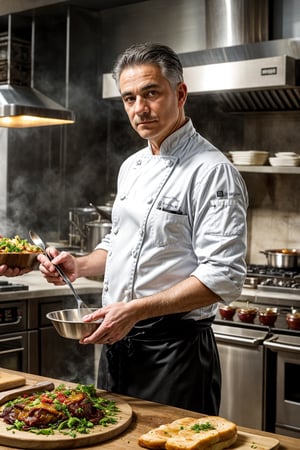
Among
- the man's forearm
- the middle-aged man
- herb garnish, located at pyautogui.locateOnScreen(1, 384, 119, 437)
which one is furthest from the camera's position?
the man's forearm

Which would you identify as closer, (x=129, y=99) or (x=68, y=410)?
(x=68, y=410)

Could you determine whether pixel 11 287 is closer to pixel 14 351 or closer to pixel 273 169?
pixel 14 351

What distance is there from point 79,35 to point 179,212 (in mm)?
3431

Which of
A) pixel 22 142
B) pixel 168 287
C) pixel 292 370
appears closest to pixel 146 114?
pixel 168 287

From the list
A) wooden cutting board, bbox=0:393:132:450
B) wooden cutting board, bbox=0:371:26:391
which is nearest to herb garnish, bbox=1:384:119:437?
wooden cutting board, bbox=0:393:132:450

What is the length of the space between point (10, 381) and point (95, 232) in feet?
8.05

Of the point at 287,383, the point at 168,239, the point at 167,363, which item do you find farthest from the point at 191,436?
the point at 287,383

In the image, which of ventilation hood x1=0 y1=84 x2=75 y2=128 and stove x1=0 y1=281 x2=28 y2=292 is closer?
stove x1=0 y1=281 x2=28 y2=292

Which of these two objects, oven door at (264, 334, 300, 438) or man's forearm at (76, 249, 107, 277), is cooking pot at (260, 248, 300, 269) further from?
man's forearm at (76, 249, 107, 277)

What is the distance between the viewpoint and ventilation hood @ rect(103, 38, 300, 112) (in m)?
3.70

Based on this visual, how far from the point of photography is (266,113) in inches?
173

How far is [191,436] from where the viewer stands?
1.45m

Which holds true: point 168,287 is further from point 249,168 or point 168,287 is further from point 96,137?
point 96,137

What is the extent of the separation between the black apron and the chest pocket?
0.21 metres
